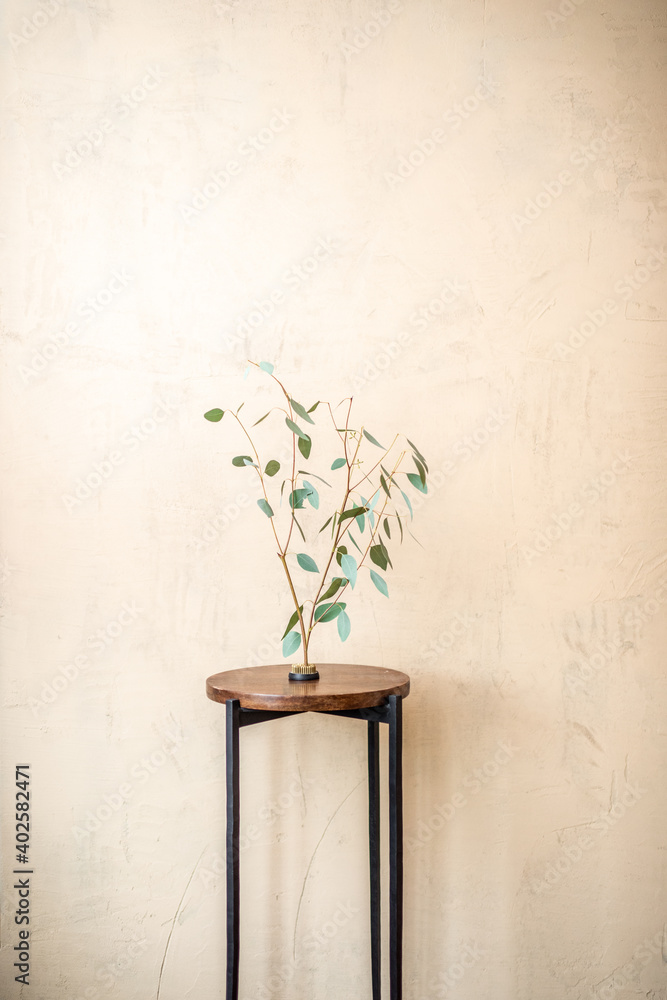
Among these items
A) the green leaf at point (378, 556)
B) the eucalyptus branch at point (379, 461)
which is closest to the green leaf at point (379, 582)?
the green leaf at point (378, 556)

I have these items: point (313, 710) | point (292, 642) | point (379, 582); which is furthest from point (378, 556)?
point (313, 710)

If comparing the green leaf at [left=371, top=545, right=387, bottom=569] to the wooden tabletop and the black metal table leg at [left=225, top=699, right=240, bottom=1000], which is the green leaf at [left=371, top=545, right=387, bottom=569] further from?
the black metal table leg at [left=225, top=699, right=240, bottom=1000]

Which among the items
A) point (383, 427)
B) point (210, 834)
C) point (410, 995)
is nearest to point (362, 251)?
point (383, 427)

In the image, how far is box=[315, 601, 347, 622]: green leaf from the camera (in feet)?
6.00

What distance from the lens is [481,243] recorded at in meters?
2.31

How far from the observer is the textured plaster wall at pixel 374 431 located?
7.13 feet

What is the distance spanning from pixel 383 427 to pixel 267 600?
2.06ft

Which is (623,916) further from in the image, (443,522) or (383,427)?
(383,427)

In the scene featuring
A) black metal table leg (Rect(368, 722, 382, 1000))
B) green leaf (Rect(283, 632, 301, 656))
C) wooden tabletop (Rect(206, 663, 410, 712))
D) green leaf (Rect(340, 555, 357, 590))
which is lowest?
black metal table leg (Rect(368, 722, 382, 1000))

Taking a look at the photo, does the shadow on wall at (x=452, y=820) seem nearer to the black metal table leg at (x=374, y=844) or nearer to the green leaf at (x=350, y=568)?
the black metal table leg at (x=374, y=844)

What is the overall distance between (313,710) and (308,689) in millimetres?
81

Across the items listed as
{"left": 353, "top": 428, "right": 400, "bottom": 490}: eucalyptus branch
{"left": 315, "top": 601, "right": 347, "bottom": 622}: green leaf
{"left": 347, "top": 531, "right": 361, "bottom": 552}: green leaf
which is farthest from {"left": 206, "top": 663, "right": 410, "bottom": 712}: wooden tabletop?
{"left": 353, "top": 428, "right": 400, "bottom": 490}: eucalyptus branch

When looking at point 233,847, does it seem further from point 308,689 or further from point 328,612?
point 328,612

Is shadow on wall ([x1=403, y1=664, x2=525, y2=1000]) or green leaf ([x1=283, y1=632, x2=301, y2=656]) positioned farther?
shadow on wall ([x1=403, y1=664, x2=525, y2=1000])
